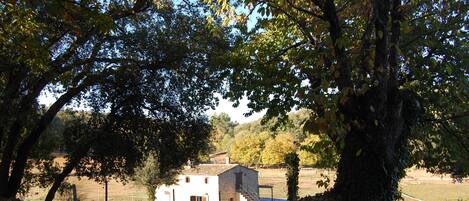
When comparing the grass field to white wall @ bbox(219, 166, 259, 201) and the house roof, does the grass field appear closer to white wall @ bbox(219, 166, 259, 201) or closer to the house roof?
white wall @ bbox(219, 166, 259, 201)

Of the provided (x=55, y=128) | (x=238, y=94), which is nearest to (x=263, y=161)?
(x=55, y=128)

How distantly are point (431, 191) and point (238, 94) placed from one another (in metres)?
45.7

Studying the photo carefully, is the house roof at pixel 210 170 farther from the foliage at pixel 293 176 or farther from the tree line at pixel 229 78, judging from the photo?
the tree line at pixel 229 78

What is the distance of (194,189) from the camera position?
142ft

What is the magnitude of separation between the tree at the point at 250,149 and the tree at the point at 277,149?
4698 millimetres

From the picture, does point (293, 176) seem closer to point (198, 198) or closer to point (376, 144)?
point (198, 198)

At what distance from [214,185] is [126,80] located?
99.0ft

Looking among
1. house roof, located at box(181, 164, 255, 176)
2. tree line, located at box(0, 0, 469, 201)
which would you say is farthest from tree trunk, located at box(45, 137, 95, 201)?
house roof, located at box(181, 164, 255, 176)

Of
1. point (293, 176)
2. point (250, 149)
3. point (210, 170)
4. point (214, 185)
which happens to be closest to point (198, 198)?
point (214, 185)

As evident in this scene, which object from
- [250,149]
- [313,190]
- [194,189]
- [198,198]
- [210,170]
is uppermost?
[250,149]

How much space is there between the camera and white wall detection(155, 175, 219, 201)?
42.1 m

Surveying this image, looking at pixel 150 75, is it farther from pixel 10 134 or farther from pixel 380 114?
pixel 380 114

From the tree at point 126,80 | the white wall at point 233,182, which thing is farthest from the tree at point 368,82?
the white wall at point 233,182

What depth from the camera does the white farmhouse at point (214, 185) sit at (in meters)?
42.2
